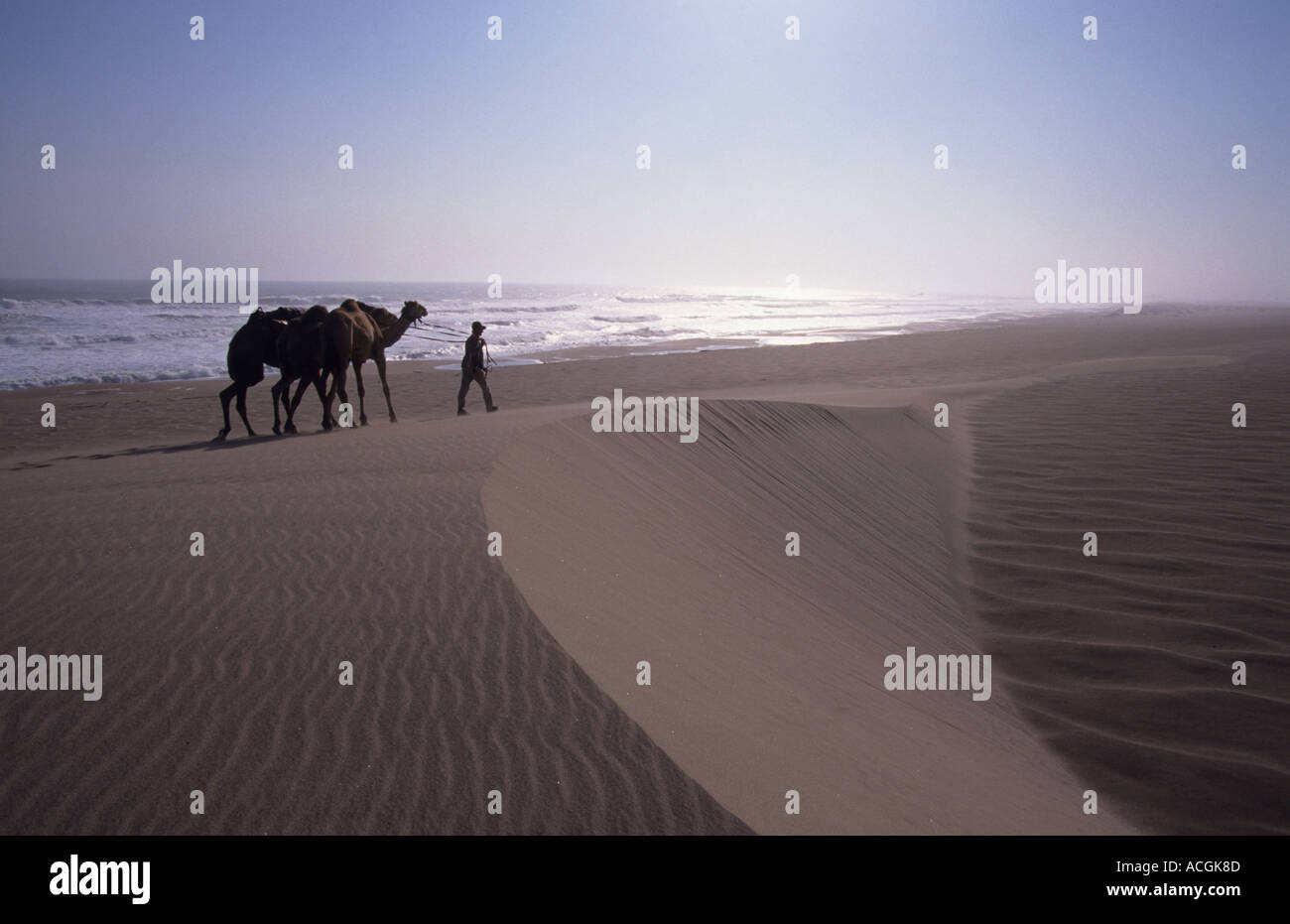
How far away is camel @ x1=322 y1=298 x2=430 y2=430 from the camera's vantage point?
12.2m

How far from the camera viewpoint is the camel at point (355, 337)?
12.2m

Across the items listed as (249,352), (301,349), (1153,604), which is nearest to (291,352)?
(301,349)

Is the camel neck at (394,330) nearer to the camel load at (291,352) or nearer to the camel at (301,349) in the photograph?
the camel load at (291,352)

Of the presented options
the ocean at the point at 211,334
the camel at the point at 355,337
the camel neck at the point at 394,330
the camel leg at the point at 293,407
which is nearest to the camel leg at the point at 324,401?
the camel at the point at 355,337

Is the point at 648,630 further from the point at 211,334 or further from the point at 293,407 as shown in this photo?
the point at 211,334

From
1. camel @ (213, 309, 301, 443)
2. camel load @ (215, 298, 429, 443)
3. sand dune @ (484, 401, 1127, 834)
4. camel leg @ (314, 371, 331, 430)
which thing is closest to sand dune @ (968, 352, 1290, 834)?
sand dune @ (484, 401, 1127, 834)

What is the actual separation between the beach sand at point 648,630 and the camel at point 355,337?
190 cm

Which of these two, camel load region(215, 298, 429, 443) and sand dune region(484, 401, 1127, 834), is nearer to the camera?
sand dune region(484, 401, 1127, 834)

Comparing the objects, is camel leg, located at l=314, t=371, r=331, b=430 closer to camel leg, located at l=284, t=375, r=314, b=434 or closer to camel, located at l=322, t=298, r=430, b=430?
camel, located at l=322, t=298, r=430, b=430

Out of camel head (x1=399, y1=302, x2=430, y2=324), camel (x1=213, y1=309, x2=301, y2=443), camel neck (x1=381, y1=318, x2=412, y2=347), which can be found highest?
camel head (x1=399, y1=302, x2=430, y2=324)

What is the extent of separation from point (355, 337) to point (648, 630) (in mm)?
9987

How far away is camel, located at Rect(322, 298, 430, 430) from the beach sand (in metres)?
1.90
